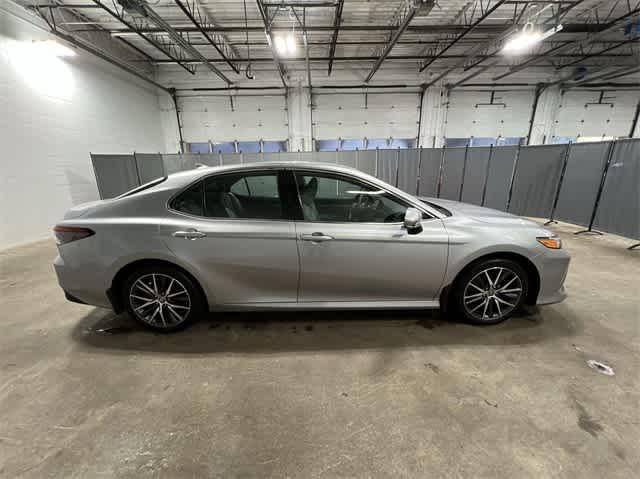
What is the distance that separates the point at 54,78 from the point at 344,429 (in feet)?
31.1

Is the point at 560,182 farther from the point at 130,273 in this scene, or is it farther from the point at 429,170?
the point at 130,273

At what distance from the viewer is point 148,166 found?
8305 mm

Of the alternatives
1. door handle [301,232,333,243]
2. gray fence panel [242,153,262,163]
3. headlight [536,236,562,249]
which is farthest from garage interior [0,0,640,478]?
door handle [301,232,333,243]

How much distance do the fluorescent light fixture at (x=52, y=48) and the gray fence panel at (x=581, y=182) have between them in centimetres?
1146

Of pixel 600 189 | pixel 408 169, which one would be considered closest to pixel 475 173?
pixel 408 169

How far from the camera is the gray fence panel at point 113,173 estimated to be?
752 cm

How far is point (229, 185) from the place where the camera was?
7.35 ft

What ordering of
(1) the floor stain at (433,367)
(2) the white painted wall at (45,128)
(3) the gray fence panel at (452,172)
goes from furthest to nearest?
1. (3) the gray fence panel at (452,172)
2. (2) the white painted wall at (45,128)
3. (1) the floor stain at (433,367)

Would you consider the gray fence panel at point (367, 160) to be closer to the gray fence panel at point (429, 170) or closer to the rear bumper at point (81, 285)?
the gray fence panel at point (429, 170)

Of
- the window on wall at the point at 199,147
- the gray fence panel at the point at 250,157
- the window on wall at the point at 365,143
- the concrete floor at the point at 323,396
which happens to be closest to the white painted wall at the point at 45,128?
the window on wall at the point at 199,147

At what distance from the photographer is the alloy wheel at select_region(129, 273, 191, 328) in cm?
220

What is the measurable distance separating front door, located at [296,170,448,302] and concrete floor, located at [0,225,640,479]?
0.42 metres

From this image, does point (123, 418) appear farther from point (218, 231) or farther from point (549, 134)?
point (549, 134)

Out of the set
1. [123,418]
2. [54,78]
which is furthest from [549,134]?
[54,78]
